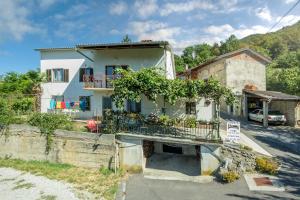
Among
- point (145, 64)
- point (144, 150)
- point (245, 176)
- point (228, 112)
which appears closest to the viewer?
point (245, 176)

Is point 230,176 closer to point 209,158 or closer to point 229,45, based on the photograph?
point 209,158

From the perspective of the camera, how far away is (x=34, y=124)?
76.2ft

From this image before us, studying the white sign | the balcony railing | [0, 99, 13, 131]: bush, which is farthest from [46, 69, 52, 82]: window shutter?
the white sign

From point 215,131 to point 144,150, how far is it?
556 cm

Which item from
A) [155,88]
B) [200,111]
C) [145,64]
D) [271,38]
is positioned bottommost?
[200,111]

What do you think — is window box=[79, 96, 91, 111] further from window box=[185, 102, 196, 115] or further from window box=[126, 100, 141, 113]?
window box=[185, 102, 196, 115]

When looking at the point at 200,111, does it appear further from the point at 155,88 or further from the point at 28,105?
the point at 28,105

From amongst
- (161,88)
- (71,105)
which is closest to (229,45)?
(71,105)

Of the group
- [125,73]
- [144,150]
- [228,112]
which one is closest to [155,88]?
[125,73]

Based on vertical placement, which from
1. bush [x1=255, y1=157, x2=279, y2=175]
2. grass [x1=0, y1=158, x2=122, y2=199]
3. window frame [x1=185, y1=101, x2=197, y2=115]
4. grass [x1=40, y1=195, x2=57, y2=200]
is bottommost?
grass [x1=40, y1=195, x2=57, y2=200]

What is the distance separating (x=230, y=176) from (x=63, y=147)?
12.9 meters

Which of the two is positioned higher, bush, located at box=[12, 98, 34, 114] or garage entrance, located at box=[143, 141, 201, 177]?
bush, located at box=[12, 98, 34, 114]

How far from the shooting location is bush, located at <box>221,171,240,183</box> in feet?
56.4

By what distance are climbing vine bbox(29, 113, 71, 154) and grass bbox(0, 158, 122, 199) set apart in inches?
68.7
